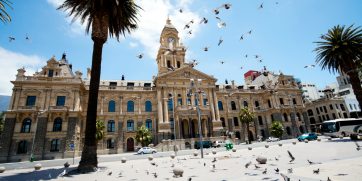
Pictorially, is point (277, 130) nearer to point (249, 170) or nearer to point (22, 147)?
point (249, 170)

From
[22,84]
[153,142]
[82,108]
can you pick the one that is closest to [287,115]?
[153,142]

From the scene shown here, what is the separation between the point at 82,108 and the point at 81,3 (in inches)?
1221

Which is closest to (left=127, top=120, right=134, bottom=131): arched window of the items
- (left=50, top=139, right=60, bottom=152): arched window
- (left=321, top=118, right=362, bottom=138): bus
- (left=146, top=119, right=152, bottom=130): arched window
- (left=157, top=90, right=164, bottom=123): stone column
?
(left=146, top=119, right=152, bottom=130): arched window

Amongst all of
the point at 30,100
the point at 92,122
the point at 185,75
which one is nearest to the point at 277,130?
the point at 185,75

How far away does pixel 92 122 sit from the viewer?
48.1ft

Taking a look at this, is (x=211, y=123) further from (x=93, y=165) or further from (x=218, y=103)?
(x=93, y=165)

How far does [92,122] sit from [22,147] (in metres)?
30.2

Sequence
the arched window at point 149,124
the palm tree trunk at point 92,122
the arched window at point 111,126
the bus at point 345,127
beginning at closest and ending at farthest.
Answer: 1. the palm tree trunk at point 92,122
2. the bus at point 345,127
3. the arched window at point 111,126
4. the arched window at point 149,124

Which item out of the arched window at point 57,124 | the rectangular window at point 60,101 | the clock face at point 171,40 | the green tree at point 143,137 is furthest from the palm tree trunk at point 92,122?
the clock face at point 171,40

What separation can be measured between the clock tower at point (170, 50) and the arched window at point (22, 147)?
31.8 metres

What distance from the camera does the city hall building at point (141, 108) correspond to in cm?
3500

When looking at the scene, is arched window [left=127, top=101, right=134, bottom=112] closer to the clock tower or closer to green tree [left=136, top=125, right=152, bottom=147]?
green tree [left=136, top=125, right=152, bottom=147]

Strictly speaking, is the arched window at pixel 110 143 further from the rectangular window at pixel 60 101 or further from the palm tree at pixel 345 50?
the palm tree at pixel 345 50

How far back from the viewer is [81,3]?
51.2 ft
